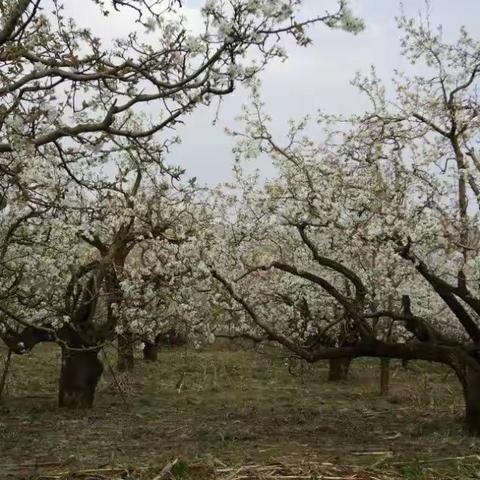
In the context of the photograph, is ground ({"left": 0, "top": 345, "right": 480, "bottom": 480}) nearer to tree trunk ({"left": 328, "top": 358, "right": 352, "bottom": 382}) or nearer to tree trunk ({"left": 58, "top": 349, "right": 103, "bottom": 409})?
tree trunk ({"left": 328, "top": 358, "right": 352, "bottom": 382})

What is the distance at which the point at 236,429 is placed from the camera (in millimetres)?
13859

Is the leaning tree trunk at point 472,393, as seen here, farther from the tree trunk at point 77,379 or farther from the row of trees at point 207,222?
the tree trunk at point 77,379

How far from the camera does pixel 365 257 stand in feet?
51.7

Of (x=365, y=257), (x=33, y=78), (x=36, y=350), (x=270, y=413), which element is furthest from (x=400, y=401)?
(x=36, y=350)

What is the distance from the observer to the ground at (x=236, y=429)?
30.6ft

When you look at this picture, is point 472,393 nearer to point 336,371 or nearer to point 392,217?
point 392,217

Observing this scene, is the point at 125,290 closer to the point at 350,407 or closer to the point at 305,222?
the point at 305,222

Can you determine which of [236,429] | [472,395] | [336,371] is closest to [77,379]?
[236,429]

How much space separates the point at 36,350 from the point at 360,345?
2451 centimetres

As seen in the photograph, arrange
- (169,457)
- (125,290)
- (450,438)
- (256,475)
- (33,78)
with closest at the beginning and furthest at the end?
(33,78) < (256,475) < (169,457) < (450,438) < (125,290)

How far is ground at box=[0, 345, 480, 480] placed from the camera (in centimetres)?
933

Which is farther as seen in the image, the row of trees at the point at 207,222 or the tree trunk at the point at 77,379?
the tree trunk at the point at 77,379

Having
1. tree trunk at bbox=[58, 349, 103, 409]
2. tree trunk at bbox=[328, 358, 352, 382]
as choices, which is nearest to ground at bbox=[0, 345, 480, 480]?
tree trunk at bbox=[328, 358, 352, 382]

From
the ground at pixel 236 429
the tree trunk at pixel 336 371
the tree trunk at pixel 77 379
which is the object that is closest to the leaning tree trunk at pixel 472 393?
the ground at pixel 236 429
